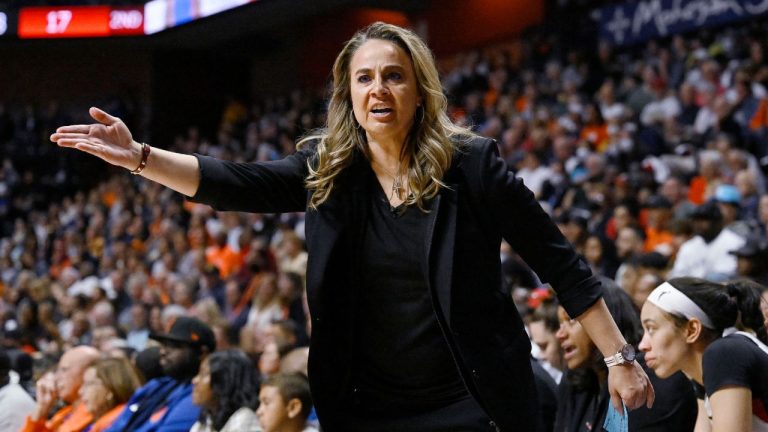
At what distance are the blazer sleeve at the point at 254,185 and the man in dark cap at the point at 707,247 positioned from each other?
4.44 meters

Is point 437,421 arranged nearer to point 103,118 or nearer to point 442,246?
point 442,246

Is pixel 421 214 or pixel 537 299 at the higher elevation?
pixel 421 214

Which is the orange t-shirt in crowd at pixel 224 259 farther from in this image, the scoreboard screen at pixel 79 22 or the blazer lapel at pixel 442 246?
the blazer lapel at pixel 442 246

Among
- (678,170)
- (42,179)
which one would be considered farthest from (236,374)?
(42,179)

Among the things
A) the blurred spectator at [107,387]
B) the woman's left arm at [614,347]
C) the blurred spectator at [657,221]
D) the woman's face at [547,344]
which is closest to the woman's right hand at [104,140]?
the woman's left arm at [614,347]

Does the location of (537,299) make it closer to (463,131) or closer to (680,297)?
(680,297)

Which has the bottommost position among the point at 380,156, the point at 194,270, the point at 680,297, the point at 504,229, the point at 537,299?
the point at 194,270

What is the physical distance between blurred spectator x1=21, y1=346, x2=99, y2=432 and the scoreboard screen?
11.0 meters

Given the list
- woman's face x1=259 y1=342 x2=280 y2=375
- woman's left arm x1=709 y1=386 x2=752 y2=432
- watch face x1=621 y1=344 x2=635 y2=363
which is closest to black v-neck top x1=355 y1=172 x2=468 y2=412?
watch face x1=621 y1=344 x2=635 y2=363

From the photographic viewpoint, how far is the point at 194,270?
11227 mm

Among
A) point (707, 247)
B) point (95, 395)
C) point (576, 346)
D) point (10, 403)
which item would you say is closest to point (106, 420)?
point (95, 395)

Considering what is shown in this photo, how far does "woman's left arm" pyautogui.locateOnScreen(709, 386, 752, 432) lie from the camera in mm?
2867

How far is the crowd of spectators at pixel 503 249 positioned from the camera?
5.91 meters

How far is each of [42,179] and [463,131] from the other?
16.8 metres
